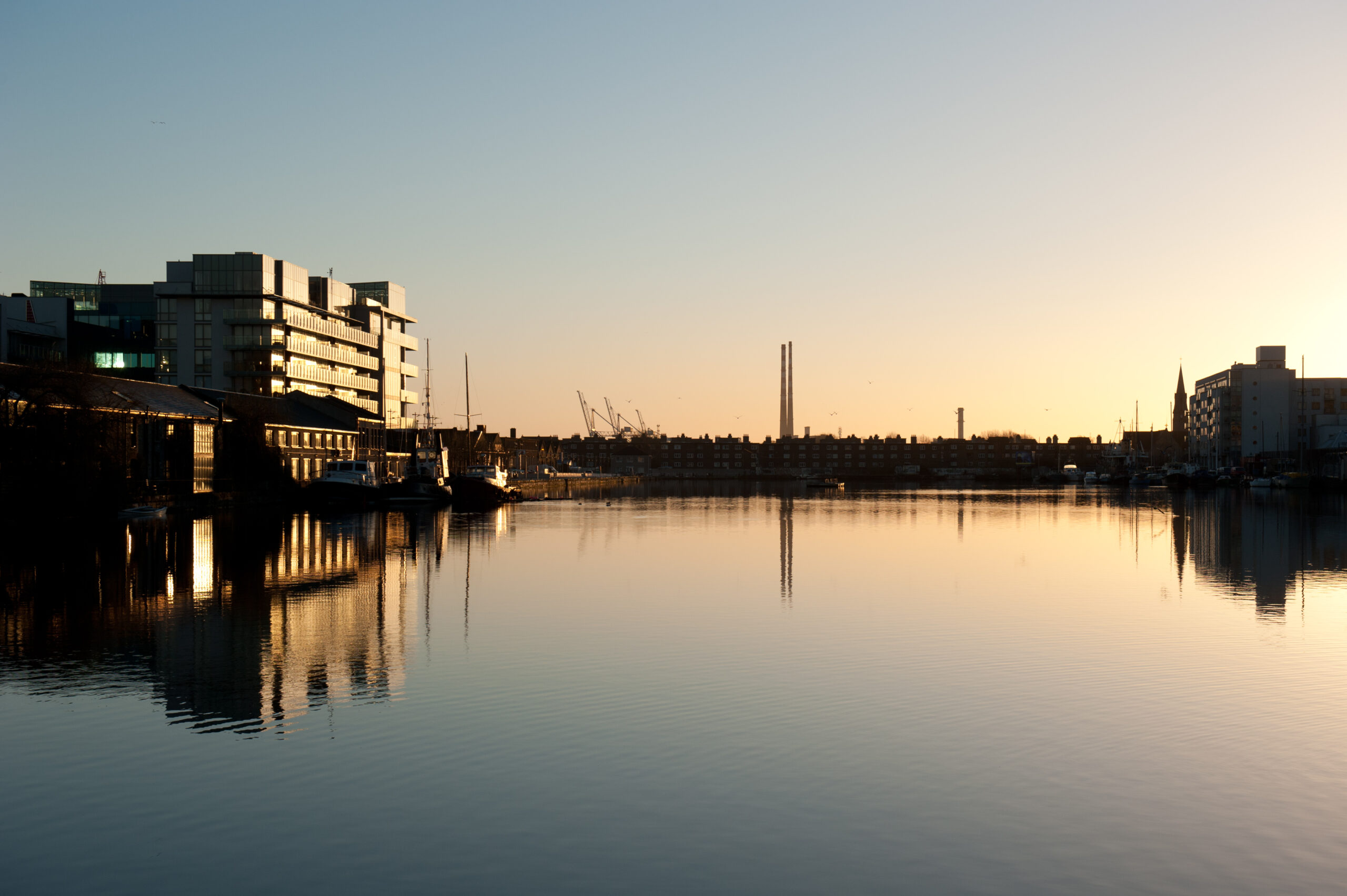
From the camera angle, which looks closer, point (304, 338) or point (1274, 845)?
point (1274, 845)

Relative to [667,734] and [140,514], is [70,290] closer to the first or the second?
[140,514]

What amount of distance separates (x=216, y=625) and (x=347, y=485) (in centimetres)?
5186

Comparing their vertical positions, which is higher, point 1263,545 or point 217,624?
point 217,624

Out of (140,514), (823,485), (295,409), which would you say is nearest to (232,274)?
(295,409)

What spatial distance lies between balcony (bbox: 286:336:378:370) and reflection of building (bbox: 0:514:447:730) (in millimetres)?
75093

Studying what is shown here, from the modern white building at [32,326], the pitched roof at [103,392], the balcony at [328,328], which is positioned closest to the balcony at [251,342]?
the balcony at [328,328]

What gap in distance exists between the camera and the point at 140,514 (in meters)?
50.3

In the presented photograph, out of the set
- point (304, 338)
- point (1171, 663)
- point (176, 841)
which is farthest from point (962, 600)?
point (304, 338)

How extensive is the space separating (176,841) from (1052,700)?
1084cm

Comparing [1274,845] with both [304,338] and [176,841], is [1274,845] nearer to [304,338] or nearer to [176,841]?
[176,841]

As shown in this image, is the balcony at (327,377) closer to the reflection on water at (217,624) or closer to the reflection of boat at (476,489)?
the reflection of boat at (476,489)

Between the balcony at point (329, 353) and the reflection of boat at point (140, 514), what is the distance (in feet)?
196

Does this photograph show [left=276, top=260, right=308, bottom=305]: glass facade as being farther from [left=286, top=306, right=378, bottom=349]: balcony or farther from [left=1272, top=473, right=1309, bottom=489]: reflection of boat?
[left=1272, top=473, right=1309, bottom=489]: reflection of boat

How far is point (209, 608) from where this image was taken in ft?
73.8
